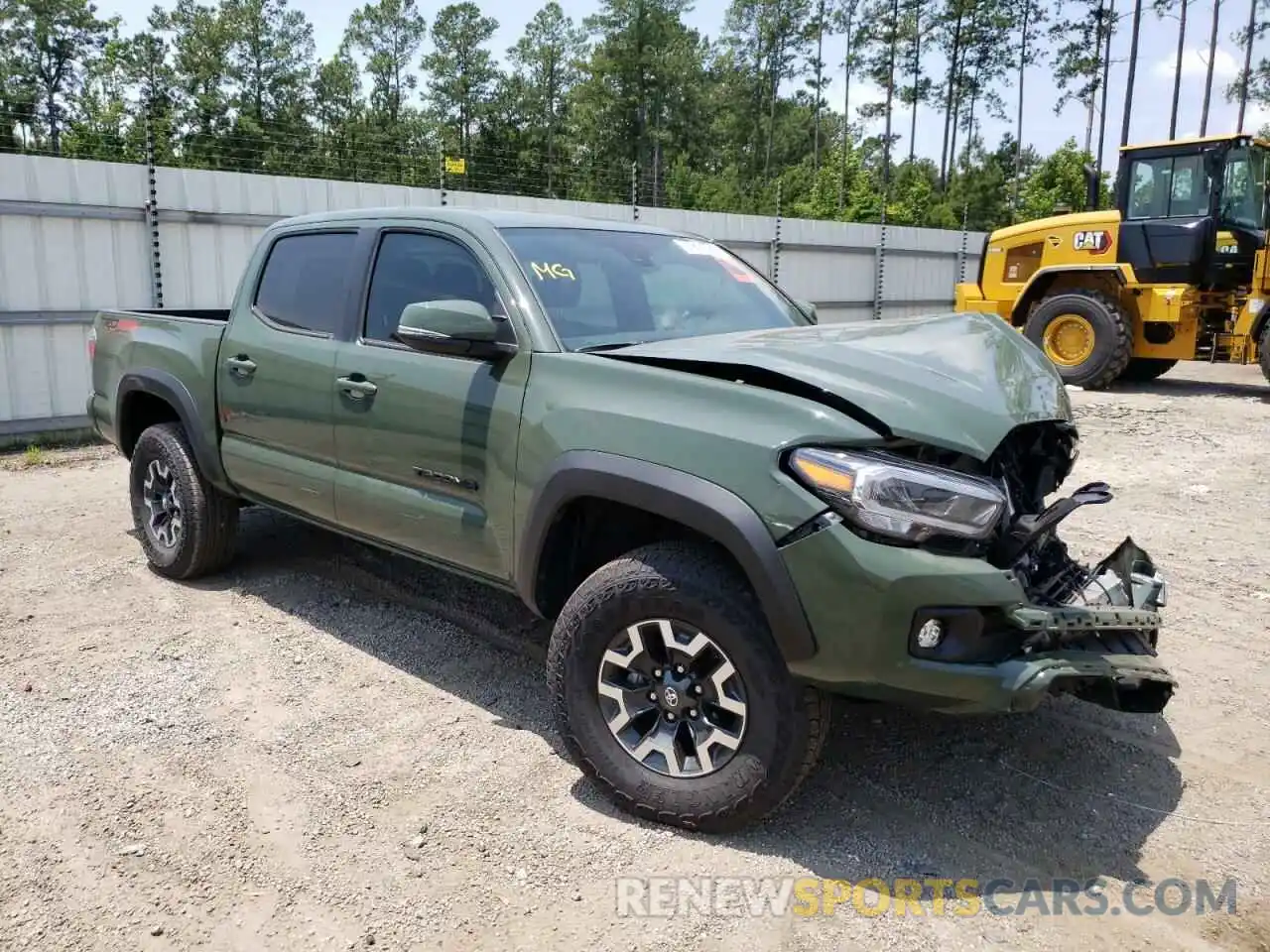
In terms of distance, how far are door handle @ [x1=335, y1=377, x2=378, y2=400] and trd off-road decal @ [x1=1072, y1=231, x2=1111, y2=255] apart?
11.4 m

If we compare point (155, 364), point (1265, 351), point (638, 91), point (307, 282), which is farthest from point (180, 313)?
point (638, 91)

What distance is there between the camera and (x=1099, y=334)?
12375 mm

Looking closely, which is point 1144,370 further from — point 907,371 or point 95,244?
point 95,244

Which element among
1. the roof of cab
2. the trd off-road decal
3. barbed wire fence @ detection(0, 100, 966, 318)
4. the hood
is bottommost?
the hood

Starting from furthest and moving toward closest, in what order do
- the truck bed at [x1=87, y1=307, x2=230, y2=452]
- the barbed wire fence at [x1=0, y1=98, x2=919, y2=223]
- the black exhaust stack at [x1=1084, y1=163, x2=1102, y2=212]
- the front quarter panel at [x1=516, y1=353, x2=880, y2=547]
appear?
the barbed wire fence at [x1=0, y1=98, x2=919, y2=223], the black exhaust stack at [x1=1084, y1=163, x2=1102, y2=212], the truck bed at [x1=87, y1=307, x2=230, y2=452], the front quarter panel at [x1=516, y1=353, x2=880, y2=547]

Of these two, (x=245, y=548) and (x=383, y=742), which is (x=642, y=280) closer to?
(x=383, y=742)

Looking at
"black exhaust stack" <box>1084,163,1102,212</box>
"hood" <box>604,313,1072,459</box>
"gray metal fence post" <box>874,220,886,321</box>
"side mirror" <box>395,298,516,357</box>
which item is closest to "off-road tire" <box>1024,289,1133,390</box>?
"black exhaust stack" <box>1084,163,1102,212</box>

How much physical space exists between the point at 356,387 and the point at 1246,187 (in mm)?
11825

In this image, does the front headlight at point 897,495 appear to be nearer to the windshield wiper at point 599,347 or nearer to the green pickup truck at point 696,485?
the green pickup truck at point 696,485

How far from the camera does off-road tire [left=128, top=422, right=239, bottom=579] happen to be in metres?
5.07

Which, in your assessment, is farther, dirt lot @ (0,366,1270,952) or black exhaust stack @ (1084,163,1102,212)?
black exhaust stack @ (1084,163,1102,212)

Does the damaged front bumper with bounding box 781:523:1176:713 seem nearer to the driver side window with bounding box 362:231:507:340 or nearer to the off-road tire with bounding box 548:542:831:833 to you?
the off-road tire with bounding box 548:542:831:833

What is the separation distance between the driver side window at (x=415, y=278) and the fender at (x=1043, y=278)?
10.9 metres

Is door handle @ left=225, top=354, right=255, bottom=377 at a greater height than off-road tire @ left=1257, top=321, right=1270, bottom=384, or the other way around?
door handle @ left=225, top=354, right=255, bottom=377
